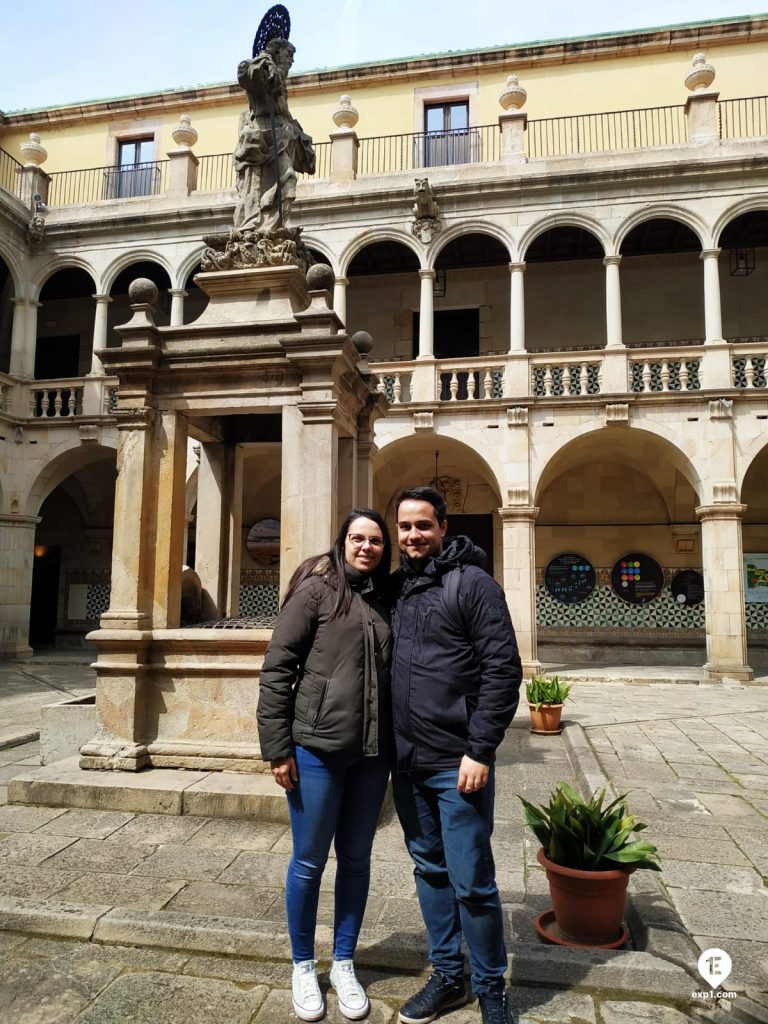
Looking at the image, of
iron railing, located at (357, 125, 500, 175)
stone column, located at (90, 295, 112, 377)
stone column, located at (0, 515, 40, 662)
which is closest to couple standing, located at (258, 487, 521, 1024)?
stone column, located at (90, 295, 112, 377)

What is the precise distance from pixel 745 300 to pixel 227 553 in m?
14.3

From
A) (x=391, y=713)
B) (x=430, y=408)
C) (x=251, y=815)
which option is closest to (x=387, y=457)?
(x=430, y=408)

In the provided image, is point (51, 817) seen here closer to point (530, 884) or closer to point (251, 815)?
point (251, 815)

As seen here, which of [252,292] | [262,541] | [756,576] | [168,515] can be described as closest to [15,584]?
[262,541]

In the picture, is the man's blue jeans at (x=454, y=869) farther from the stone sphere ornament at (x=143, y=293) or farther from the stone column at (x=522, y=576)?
the stone column at (x=522, y=576)

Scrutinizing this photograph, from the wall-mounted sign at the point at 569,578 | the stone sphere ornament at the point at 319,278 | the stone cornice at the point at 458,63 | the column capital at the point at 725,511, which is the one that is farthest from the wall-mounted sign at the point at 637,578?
the stone sphere ornament at the point at 319,278

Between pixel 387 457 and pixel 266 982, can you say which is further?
pixel 387 457

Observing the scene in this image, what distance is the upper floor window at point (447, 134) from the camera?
17.1m

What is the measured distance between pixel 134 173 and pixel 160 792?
18.4 m

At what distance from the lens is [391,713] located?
264 centimetres

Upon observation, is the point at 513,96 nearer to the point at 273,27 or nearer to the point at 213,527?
the point at 273,27

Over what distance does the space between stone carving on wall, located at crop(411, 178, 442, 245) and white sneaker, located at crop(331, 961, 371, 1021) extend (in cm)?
1433

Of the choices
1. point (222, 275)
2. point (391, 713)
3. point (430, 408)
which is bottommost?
point (391, 713)

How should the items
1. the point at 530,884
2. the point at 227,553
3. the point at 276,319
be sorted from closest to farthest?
the point at 530,884 → the point at 276,319 → the point at 227,553
